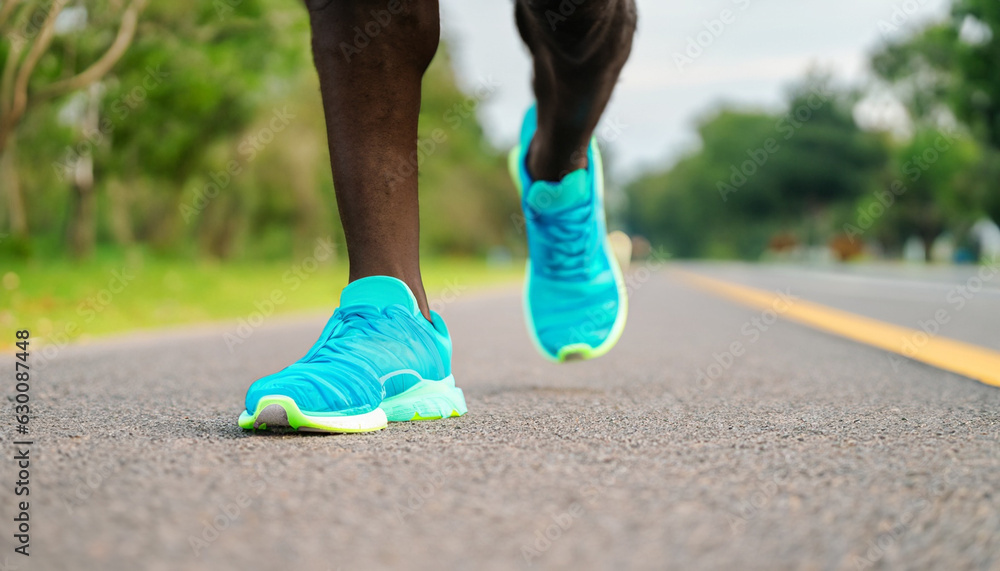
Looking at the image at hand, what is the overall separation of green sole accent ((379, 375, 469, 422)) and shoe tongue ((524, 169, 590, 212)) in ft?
2.84

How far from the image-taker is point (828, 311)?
7.45 m

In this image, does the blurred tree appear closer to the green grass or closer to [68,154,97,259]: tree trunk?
the green grass

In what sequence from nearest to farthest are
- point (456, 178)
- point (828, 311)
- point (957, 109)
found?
point (828, 311) < point (957, 109) < point (456, 178)

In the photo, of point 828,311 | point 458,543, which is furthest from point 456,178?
point 458,543

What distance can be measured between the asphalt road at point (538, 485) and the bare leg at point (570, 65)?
0.74m

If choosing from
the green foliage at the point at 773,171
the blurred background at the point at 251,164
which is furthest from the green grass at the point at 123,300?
the green foliage at the point at 773,171

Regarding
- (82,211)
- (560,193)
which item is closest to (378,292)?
(560,193)

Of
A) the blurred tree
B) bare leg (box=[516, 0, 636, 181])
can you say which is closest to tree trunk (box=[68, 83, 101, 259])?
the blurred tree

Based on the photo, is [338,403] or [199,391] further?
[199,391]

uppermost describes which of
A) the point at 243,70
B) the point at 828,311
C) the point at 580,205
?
the point at 243,70

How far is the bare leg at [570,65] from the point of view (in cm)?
238

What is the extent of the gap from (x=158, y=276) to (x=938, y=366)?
986 cm

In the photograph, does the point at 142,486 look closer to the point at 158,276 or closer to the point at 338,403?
the point at 338,403

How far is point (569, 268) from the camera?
289 cm
